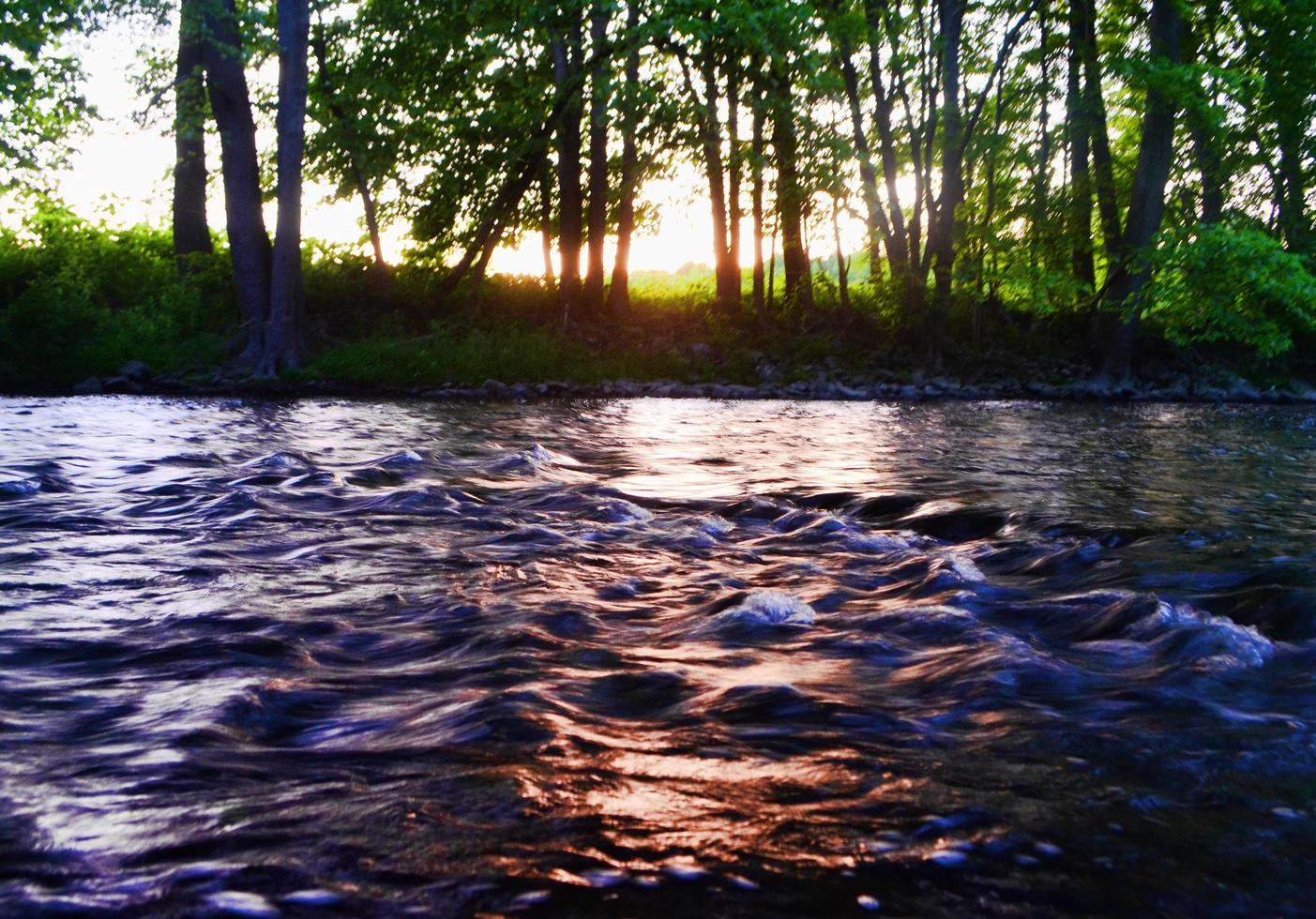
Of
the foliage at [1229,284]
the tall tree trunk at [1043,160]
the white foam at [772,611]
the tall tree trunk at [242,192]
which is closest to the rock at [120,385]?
the tall tree trunk at [242,192]

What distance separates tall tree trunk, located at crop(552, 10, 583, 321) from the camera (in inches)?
866

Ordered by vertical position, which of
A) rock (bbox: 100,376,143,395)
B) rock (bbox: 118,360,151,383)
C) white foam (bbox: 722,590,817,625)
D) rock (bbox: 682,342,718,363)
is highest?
rock (bbox: 682,342,718,363)

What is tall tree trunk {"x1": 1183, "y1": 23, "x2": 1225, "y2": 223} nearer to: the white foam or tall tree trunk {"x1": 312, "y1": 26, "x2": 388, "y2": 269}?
tall tree trunk {"x1": 312, "y1": 26, "x2": 388, "y2": 269}

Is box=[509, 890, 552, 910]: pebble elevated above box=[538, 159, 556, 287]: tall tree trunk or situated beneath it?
situated beneath

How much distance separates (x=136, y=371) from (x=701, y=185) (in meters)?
12.5

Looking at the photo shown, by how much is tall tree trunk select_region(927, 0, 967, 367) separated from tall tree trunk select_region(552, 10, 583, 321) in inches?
273

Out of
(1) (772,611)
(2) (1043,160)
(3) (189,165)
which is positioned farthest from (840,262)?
(1) (772,611)

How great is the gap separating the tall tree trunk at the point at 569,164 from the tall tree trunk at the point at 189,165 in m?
6.60

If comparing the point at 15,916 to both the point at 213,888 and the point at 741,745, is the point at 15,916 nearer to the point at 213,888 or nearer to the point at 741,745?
the point at 213,888

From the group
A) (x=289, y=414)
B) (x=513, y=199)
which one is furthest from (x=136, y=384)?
(x=513, y=199)

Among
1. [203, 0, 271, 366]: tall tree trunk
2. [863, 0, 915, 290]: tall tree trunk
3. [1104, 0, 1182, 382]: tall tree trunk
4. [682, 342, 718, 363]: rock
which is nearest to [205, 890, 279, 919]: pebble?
[203, 0, 271, 366]: tall tree trunk

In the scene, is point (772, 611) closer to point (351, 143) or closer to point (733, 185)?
point (351, 143)

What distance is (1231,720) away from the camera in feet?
10.3

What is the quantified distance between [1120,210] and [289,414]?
56.1ft
